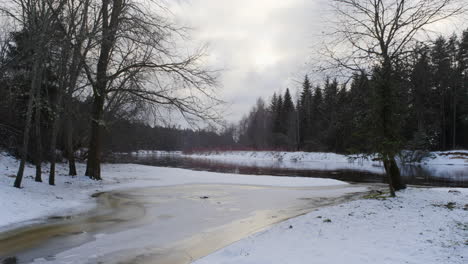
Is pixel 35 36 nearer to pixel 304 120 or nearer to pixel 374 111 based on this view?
pixel 374 111

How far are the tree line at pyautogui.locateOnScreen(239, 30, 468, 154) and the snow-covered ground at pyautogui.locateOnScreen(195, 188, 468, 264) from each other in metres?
3.48

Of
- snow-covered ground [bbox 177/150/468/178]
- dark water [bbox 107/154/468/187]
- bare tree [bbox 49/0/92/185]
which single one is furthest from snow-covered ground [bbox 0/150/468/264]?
snow-covered ground [bbox 177/150/468/178]

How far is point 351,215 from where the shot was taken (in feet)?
24.7

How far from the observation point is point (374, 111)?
10.3m

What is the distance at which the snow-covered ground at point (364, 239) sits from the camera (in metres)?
4.59

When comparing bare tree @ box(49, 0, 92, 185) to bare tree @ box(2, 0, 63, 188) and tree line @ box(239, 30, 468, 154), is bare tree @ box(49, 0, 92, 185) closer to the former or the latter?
bare tree @ box(2, 0, 63, 188)

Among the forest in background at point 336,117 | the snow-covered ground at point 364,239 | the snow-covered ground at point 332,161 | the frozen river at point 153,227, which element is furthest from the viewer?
the snow-covered ground at point 332,161

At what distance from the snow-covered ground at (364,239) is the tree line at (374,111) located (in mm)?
3481

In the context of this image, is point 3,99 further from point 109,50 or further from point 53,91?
point 109,50

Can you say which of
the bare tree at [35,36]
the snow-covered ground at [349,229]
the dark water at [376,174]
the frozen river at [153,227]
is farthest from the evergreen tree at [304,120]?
the bare tree at [35,36]

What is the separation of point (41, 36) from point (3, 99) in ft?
31.3

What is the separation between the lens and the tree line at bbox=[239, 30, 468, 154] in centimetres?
1140

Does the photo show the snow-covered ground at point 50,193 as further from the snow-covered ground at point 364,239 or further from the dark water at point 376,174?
the dark water at point 376,174

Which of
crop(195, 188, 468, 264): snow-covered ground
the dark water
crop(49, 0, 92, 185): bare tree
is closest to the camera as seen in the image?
crop(195, 188, 468, 264): snow-covered ground
